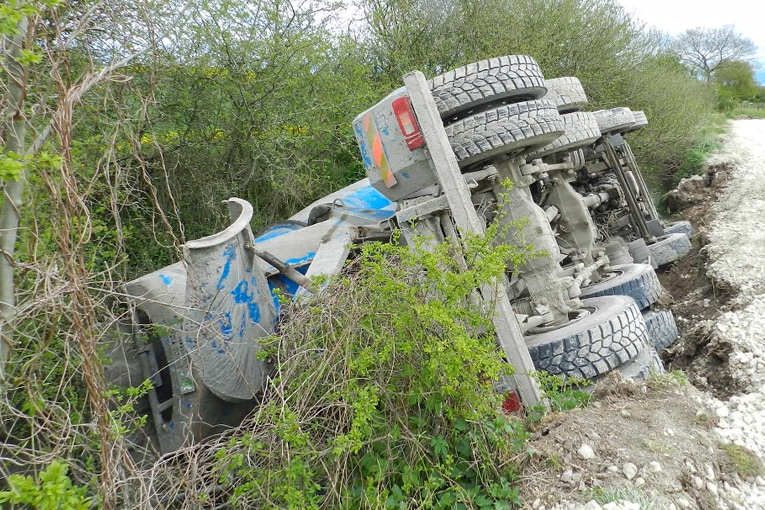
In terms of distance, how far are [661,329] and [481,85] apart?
92.3 inches

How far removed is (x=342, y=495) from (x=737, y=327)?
2.91m

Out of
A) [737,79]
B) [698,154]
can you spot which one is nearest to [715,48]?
[737,79]

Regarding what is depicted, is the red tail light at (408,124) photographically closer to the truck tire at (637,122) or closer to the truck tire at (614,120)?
the truck tire at (614,120)

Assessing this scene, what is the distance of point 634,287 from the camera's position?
459cm

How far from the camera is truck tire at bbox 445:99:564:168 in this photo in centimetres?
335

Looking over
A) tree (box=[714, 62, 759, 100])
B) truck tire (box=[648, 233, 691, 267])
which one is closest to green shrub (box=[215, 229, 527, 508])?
truck tire (box=[648, 233, 691, 267])

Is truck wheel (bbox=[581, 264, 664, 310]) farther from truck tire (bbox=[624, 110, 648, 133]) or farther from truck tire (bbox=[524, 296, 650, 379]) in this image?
truck tire (bbox=[624, 110, 648, 133])

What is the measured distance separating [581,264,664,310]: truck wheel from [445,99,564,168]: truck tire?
1.76 metres

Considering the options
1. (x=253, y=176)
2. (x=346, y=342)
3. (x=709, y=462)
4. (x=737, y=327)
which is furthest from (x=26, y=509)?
(x=253, y=176)

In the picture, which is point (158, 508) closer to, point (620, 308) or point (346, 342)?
point (346, 342)

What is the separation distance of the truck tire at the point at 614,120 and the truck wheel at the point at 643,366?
4.25 metres

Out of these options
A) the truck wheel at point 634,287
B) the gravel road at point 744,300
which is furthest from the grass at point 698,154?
the truck wheel at point 634,287

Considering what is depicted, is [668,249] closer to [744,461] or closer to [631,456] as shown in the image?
[744,461]

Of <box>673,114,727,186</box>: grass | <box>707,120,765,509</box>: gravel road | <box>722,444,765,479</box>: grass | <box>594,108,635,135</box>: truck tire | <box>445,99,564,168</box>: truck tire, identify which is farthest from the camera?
<box>673,114,727,186</box>: grass
